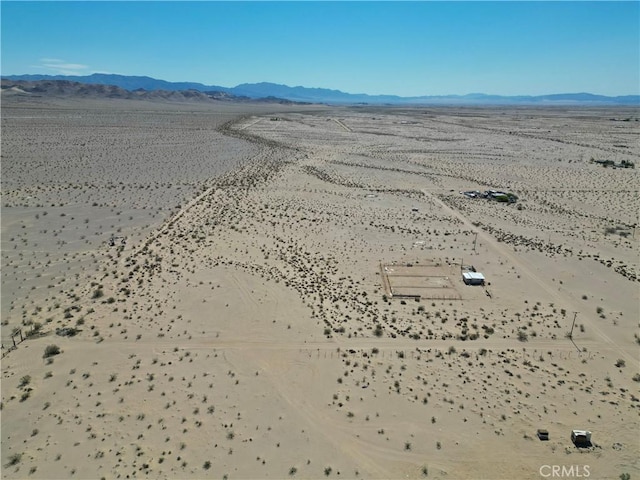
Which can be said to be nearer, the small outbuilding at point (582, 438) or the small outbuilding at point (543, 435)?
the small outbuilding at point (582, 438)

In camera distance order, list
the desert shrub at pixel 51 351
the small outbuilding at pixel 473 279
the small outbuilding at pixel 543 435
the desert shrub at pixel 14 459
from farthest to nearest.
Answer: the small outbuilding at pixel 473 279, the desert shrub at pixel 51 351, the small outbuilding at pixel 543 435, the desert shrub at pixel 14 459

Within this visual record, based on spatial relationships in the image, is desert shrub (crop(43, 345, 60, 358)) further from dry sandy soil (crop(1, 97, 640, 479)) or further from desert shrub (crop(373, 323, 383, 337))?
desert shrub (crop(373, 323, 383, 337))

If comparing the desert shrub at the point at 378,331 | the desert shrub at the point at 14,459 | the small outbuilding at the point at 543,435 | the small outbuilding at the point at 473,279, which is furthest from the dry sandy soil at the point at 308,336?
the small outbuilding at the point at 473,279

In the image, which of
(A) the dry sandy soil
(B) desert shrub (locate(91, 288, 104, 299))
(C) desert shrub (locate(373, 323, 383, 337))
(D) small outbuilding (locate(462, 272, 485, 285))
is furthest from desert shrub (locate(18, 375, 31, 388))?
(D) small outbuilding (locate(462, 272, 485, 285))

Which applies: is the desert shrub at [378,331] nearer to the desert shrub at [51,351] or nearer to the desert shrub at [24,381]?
the desert shrub at [51,351]

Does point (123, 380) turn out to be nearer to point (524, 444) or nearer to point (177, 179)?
point (524, 444)

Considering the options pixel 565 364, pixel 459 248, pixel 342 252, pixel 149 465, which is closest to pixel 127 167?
pixel 342 252

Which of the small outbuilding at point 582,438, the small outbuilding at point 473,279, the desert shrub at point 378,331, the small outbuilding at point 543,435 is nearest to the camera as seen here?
the small outbuilding at point 582,438

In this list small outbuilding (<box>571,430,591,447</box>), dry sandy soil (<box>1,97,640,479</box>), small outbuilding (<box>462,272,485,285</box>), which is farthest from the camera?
small outbuilding (<box>462,272,485,285</box>)
